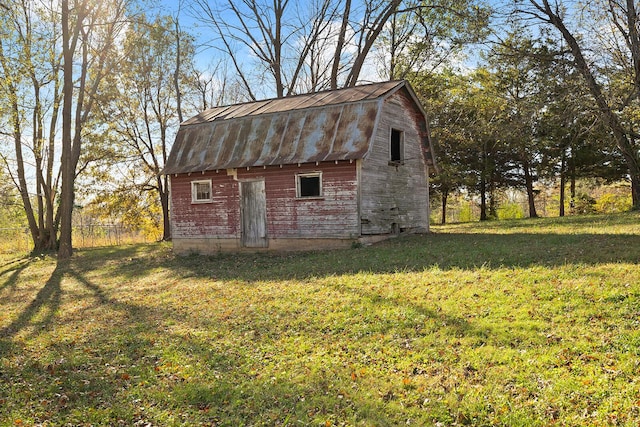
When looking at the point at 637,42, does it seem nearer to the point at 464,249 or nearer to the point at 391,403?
the point at 464,249

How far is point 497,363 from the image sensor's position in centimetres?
652

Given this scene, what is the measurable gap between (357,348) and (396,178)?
13637 mm

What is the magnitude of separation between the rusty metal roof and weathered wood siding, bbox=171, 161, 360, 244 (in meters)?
0.49

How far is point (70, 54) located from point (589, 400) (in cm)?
2332

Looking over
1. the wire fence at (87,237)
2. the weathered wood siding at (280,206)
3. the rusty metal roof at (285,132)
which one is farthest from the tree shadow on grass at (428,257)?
the wire fence at (87,237)

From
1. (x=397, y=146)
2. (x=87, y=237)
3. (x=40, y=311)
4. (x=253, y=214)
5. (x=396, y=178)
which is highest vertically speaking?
(x=397, y=146)

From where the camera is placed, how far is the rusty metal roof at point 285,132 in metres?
18.7

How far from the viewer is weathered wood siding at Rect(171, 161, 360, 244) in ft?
60.6

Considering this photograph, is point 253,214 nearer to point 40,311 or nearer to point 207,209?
point 207,209

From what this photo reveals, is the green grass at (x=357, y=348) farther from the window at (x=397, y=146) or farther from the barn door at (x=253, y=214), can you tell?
the window at (x=397, y=146)

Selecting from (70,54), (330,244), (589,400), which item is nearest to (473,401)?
(589,400)

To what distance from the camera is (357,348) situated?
762 cm

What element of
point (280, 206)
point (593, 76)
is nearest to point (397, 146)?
point (280, 206)

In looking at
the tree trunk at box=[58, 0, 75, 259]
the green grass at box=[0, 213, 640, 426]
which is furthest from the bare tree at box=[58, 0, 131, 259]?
the green grass at box=[0, 213, 640, 426]
